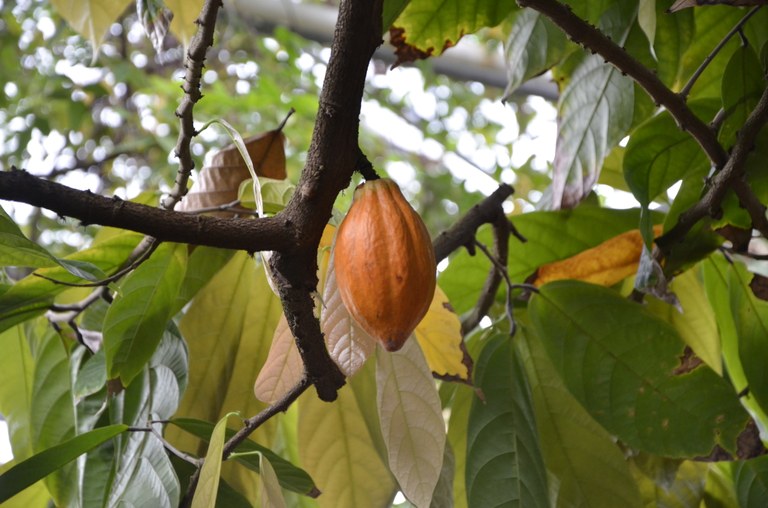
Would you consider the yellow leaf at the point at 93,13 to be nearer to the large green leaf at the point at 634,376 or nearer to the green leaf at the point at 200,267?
the green leaf at the point at 200,267

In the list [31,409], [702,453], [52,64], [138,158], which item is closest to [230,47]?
[138,158]

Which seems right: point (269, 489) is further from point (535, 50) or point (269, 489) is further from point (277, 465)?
point (535, 50)

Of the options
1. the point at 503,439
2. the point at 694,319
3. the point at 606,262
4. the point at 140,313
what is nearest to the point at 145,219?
the point at 140,313

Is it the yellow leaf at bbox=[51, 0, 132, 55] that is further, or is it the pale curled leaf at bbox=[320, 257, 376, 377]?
the yellow leaf at bbox=[51, 0, 132, 55]

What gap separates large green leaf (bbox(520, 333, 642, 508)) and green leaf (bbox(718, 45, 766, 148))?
0.82ft

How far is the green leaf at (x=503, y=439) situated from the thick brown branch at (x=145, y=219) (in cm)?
29

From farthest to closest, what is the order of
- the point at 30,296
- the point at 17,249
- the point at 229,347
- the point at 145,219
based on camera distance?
1. the point at 229,347
2. the point at 30,296
3. the point at 17,249
4. the point at 145,219

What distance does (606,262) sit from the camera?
77cm

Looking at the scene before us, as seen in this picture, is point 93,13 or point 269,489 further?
point 93,13

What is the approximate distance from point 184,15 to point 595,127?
35 centimetres

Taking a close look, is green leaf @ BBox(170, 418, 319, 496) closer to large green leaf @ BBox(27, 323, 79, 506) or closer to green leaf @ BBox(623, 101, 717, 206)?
large green leaf @ BBox(27, 323, 79, 506)

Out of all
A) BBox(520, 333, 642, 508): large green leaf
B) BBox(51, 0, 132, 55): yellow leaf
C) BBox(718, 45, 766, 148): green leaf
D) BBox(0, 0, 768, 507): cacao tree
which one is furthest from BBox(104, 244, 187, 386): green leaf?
BBox(718, 45, 766, 148): green leaf

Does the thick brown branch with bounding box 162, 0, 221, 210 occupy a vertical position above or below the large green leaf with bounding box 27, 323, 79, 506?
above

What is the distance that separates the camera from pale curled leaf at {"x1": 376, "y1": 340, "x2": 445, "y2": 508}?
0.56 meters
